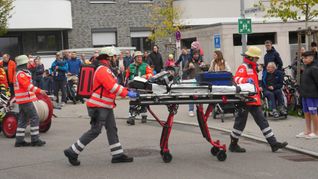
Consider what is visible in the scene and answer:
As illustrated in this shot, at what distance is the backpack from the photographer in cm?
980

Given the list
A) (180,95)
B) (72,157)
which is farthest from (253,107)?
(72,157)

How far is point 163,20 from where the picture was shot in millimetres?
33188

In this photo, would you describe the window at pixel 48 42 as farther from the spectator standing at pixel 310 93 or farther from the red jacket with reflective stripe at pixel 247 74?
the red jacket with reflective stripe at pixel 247 74

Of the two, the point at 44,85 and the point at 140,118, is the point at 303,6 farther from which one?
the point at 44,85

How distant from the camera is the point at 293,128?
42.7ft

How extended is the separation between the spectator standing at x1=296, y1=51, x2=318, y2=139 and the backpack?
4.49 m

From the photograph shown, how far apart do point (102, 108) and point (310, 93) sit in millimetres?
4468

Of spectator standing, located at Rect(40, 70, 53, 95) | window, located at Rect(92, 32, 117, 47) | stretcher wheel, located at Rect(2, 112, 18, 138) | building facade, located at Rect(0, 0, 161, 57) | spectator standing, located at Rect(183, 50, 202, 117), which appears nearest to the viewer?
stretcher wheel, located at Rect(2, 112, 18, 138)

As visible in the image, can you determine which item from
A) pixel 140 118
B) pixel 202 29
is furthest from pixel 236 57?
pixel 140 118

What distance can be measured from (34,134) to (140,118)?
5.16 meters

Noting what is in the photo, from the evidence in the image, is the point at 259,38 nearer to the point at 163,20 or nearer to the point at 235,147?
the point at 163,20

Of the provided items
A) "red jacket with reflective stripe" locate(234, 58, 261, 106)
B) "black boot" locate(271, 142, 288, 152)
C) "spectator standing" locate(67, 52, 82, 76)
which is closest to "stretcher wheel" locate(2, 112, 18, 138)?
"red jacket with reflective stripe" locate(234, 58, 261, 106)

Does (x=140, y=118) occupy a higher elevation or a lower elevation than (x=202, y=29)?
lower

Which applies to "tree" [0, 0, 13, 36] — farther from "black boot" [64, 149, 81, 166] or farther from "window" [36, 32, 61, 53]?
"black boot" [64, 149, 81, 166]
